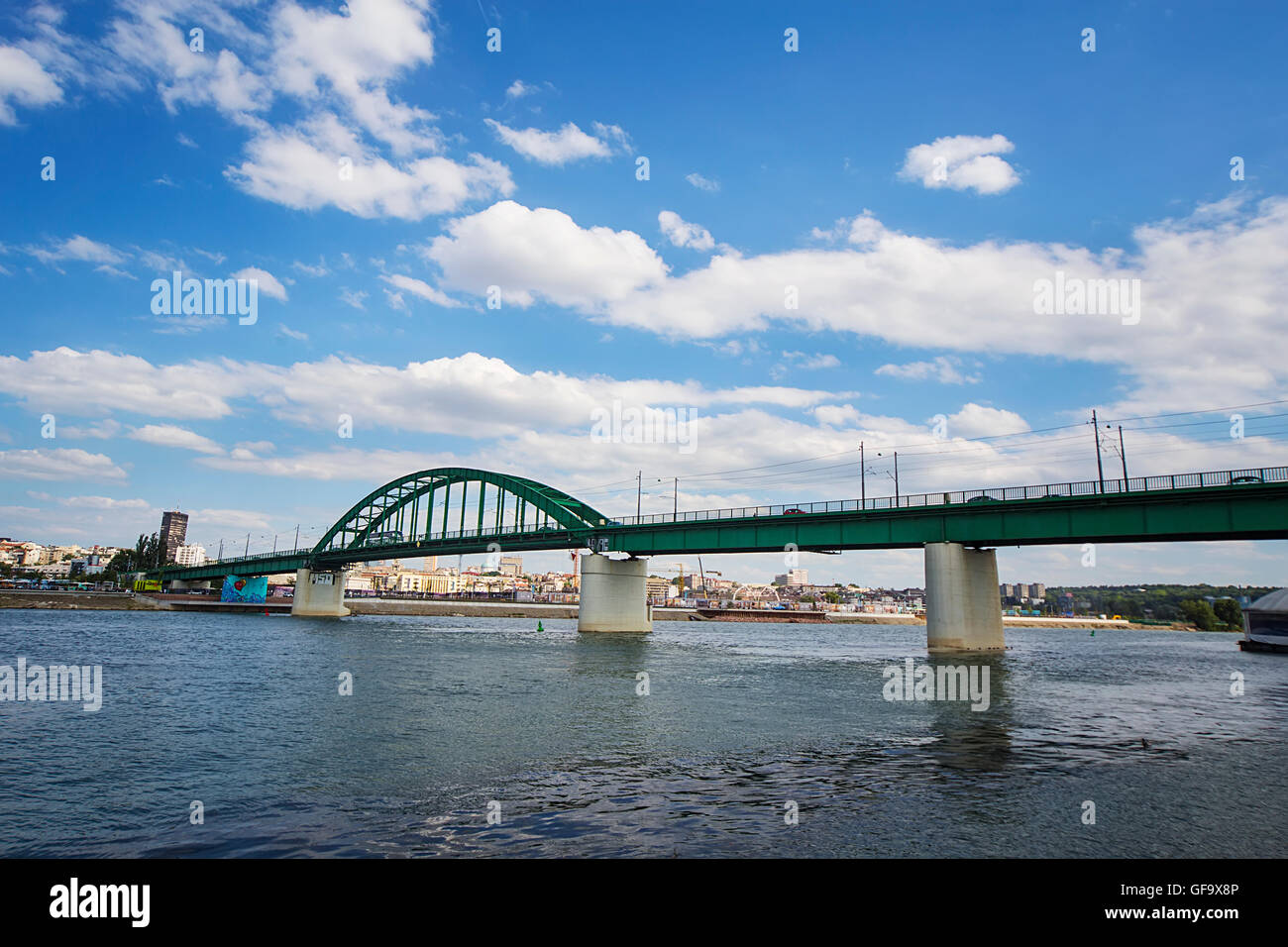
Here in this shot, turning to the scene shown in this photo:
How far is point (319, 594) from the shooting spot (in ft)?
482

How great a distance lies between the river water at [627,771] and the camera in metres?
12.5

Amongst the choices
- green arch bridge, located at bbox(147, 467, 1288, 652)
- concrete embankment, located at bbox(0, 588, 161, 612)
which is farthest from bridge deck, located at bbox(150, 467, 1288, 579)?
concrete embankment, located at bbox(0, 588, 161, 612)

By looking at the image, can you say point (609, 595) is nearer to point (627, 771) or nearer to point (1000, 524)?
point (1000, 524)

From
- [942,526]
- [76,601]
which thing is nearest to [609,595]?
[942,526]

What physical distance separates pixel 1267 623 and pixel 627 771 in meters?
99.2

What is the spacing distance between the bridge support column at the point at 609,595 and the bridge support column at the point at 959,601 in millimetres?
42296

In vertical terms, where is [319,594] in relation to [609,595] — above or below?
below

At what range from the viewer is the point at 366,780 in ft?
54.3

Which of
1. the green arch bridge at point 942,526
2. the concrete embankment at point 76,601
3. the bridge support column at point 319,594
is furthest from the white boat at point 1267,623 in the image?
the concrete embankment at point 76,601

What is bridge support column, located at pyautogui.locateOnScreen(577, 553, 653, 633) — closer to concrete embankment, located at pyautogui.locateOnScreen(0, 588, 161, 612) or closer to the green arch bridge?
the green arch bridge
